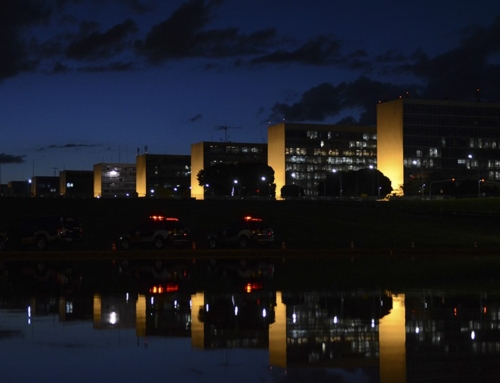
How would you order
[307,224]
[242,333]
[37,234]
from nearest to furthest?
1. [242,333]
2. [37,234]
3. [307,224]

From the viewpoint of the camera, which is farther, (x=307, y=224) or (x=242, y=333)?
(x=307, y=224)

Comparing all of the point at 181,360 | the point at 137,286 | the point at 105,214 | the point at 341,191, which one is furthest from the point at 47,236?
the point at 341,191

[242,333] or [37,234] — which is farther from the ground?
[37,234]

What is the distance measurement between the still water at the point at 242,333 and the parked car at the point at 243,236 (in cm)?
1914

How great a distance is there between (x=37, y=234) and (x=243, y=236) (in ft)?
34.1

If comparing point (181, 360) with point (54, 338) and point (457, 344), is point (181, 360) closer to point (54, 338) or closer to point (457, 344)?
point (54, 338)

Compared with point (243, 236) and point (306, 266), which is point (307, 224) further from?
point (306, 266)

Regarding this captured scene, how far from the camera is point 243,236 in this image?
4353 centimetres

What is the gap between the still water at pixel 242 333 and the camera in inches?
440

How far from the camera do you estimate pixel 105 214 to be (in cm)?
6388

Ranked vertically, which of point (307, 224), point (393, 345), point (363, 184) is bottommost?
point (393, 345)

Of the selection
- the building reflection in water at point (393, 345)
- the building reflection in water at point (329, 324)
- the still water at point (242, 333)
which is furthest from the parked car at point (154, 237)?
the building reflection in water at point (393, 345)

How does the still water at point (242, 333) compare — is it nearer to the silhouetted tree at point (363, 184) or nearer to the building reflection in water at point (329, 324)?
the building reflection in water at point (329, 324)

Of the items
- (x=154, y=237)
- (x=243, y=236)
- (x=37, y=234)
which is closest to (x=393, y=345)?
(x=154, y=237)
